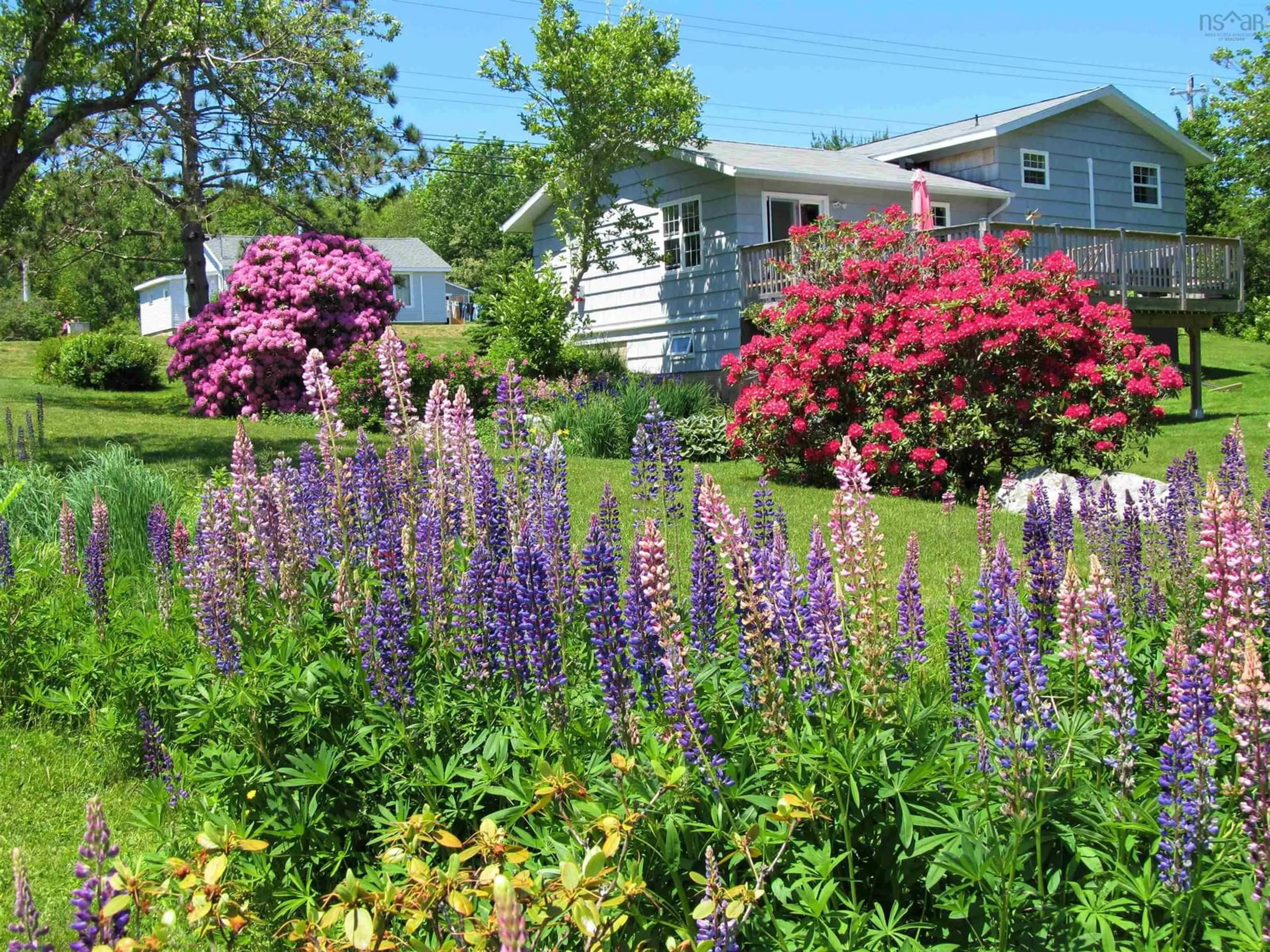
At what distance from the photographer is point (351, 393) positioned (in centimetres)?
1878

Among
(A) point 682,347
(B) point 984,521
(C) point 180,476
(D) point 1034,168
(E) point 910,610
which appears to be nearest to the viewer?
(E) point 910,610

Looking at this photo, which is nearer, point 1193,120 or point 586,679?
point 586,679

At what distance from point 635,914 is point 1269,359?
34.2 m

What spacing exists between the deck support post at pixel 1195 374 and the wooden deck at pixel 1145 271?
0.07ft

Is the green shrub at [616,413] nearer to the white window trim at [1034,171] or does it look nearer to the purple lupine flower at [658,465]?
the purple lupine flower at [658,465]

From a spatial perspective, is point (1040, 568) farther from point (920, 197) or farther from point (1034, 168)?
point (1034, 168)

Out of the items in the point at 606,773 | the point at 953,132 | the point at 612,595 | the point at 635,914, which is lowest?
the point at 635,914

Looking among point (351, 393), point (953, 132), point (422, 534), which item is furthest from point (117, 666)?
point (953, 132)

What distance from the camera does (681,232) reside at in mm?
23469

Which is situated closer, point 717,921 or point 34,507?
point 717,921

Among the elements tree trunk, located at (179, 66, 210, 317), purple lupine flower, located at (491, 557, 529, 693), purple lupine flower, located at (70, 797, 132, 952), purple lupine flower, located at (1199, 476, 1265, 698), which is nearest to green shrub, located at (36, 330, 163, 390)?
tree trunk, located at (179, 66, 210, 317)

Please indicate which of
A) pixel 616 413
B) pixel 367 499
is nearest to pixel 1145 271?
pixel 616 413

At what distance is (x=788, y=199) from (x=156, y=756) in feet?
66.2

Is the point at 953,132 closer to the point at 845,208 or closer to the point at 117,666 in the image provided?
the point at 845,208
